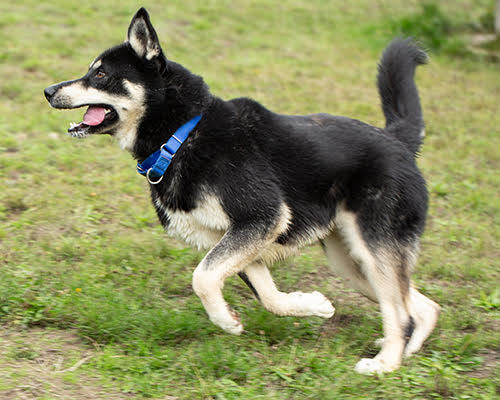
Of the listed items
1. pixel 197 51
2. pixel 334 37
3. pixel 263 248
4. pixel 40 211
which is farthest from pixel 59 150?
pixel 334 37

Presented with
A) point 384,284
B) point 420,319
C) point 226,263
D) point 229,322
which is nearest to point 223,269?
point 226,263

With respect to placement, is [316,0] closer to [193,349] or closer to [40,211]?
[40,211]

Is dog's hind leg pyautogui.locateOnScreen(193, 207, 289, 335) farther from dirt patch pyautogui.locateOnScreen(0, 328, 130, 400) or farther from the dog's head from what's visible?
the dog's head

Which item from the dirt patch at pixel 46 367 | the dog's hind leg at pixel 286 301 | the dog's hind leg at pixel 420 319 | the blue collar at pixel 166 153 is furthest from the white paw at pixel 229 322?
the dog's hind leg at pixel 420 319

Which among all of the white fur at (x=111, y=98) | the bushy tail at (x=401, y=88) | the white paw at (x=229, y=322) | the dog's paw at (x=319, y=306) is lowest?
the dog's paw at (x=319, y=306)

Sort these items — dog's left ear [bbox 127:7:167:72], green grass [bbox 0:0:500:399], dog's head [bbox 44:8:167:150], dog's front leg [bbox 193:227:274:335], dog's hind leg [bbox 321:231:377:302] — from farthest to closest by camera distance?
dog's hind leg [bbox 321:231:377:302] → dog's head [bbox 44:8:167:150] → dog's left ear [bbox 127:7:167:72] → dog's front leg [bbox 193:227:274:335] → green grass [bbox 0:0:500:399]

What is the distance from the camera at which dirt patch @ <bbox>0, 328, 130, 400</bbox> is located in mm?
→ 3168

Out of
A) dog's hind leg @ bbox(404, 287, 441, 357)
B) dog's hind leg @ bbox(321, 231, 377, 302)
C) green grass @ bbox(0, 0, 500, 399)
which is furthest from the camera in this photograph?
dog's hind leg @ bbox(321, 231, 377, 302)

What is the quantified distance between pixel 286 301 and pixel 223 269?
0.56 meters

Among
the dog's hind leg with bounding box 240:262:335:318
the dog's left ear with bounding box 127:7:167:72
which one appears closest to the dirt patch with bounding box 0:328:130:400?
the dog's hind leg with bounding box 240:262:335:318

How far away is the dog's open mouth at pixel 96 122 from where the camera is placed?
3852mm

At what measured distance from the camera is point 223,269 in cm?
362

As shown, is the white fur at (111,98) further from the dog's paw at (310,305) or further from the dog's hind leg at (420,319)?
the dog's hind leg at (420,319)

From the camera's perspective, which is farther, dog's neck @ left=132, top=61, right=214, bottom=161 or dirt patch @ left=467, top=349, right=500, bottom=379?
dog's neck @ left=132, top=61, right=214, bottom=161
